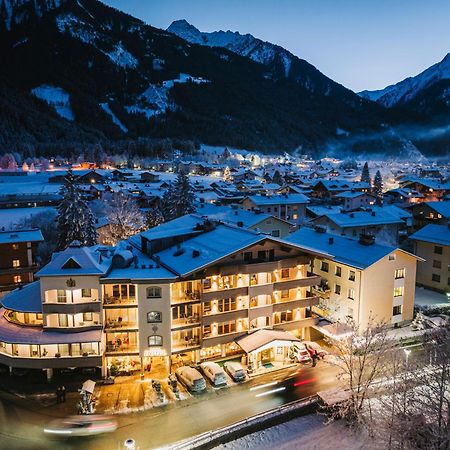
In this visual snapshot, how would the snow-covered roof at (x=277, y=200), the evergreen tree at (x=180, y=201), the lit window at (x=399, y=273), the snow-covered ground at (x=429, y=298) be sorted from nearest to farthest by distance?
the lit window at (x=399, y=273) → the snow-covered ground at (x=429, y=298) → the evergreen tree at (x=180, y=201) → the snow-covered roof at (x=277, y=200)

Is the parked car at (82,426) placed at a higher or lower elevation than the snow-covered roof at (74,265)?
lower

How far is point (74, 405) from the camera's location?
28.4 m

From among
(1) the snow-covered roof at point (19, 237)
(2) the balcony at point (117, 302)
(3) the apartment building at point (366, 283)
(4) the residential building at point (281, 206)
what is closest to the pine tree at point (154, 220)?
(1) the snow-covered roof at point (19, 237)

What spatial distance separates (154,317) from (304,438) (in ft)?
45.5

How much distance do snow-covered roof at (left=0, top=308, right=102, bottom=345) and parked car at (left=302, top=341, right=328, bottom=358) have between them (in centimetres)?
1756

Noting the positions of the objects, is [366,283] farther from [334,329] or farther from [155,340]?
[155,340]

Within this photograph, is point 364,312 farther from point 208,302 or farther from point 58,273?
point 58,273

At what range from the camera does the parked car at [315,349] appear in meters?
35.1

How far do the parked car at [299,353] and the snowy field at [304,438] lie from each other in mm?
7639

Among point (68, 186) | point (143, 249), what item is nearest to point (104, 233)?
point (68, 186)

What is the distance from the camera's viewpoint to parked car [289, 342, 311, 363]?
34.7m

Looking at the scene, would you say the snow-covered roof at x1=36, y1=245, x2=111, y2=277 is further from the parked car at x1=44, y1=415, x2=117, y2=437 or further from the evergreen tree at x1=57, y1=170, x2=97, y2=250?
the evergreen tree at x1=57, y1=170, x2=97, y2=250

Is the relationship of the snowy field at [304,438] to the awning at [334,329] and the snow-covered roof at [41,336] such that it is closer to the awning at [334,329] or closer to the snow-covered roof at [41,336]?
the awning at [334,329]

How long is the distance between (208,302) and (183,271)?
3.92m
